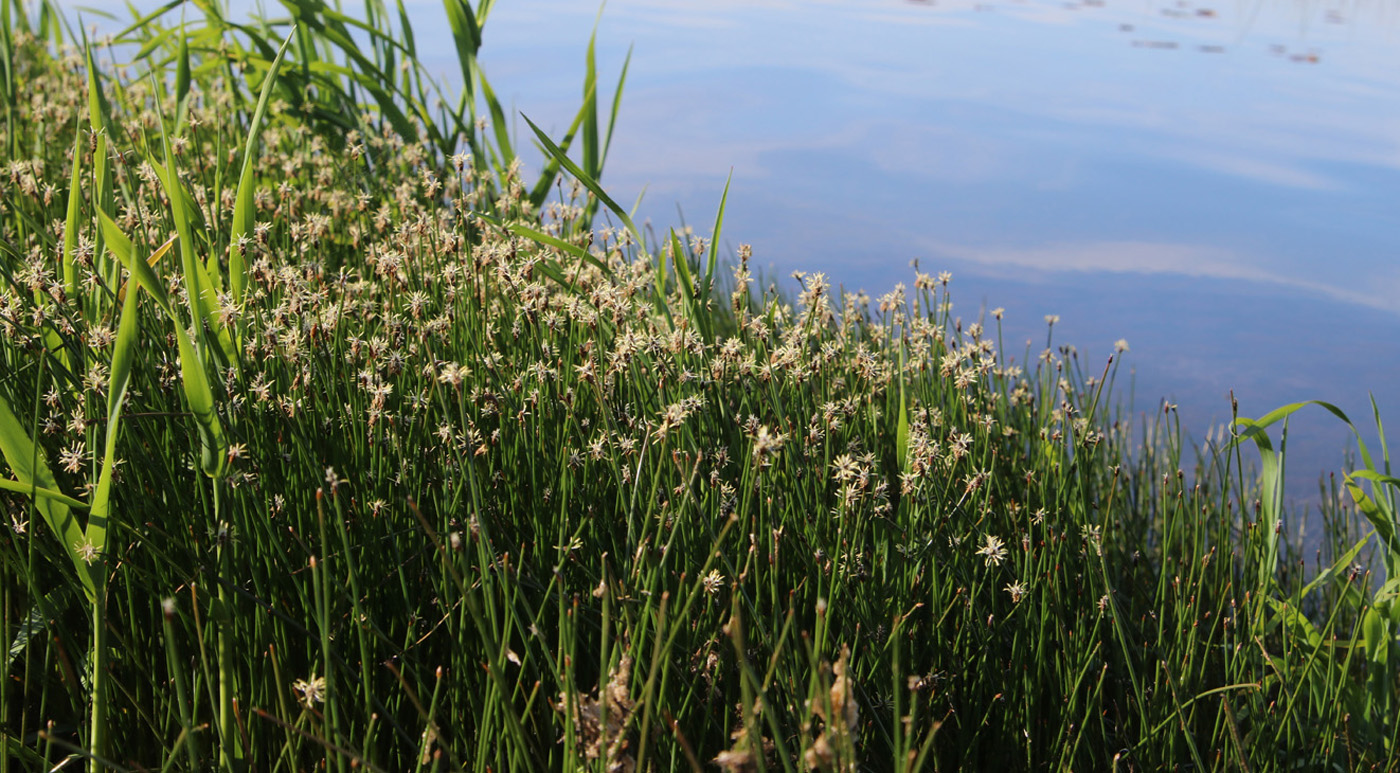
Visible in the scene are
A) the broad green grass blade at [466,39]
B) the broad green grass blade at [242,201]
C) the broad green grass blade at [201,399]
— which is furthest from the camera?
the broad green grass blade at [466,39]

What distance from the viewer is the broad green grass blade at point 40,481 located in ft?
5.41

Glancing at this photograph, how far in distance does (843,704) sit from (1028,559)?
110 cm

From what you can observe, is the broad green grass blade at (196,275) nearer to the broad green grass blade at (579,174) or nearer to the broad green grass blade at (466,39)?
the broad green grass blade at (579,174)

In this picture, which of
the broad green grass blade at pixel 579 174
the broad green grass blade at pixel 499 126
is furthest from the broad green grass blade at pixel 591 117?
the broad green grass blade at pixel 579 174

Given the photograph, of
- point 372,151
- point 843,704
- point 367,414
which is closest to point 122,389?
point 367,414

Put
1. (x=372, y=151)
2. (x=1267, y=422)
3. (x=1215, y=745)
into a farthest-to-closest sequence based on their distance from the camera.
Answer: (x=372, y=151) → (x=1267, y=422) → (x=1215, y=745)

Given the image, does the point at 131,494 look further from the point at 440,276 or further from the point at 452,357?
the point at 440,276

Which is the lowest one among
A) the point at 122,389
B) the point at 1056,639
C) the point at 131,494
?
the point at 1056,639

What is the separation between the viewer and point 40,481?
1742mm

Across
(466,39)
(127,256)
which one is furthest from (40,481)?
(466,39)

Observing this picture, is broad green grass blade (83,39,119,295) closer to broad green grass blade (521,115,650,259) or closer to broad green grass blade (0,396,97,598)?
broad green grass blade (0,396,97,598)

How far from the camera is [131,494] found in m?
1.97

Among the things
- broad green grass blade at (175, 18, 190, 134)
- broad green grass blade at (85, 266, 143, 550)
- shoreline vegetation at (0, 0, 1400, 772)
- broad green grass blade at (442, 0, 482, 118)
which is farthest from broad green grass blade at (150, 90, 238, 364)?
broad green grass blade at (442, 0, 482, 118)

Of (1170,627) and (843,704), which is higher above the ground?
(843,704)
